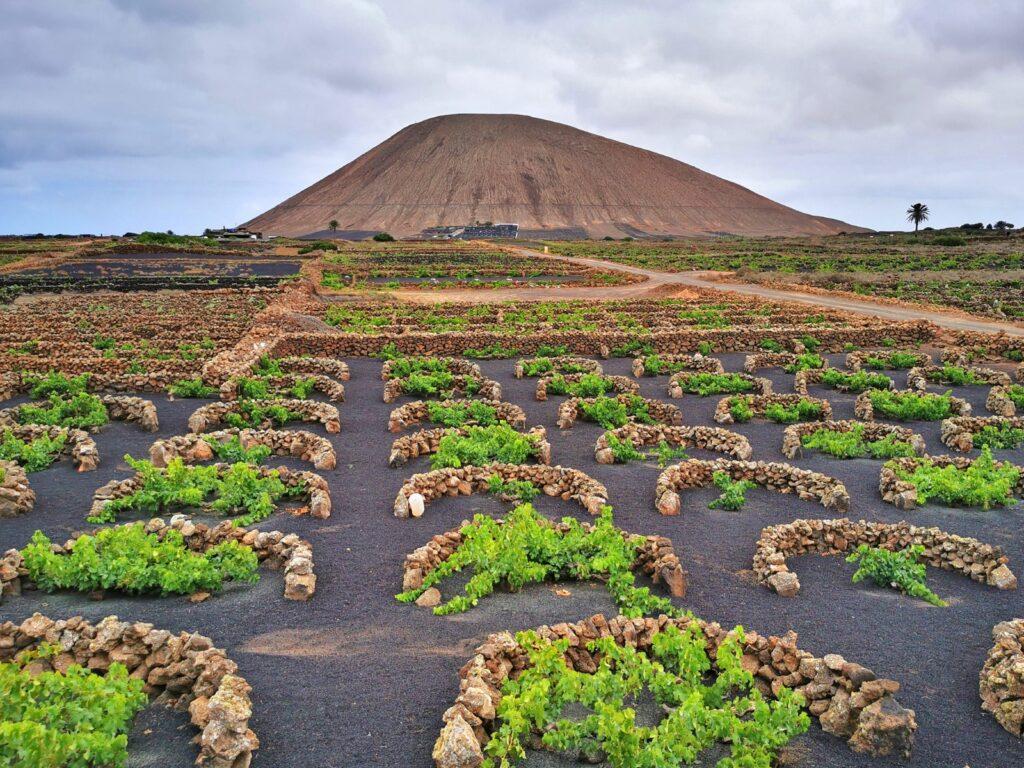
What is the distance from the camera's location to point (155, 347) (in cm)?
2039

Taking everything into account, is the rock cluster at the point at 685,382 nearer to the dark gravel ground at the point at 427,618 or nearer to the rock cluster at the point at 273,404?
the dark gravel ground at the point at 427,618

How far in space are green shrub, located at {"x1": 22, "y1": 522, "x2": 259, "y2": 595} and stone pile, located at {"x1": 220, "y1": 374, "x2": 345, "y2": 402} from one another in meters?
7.95

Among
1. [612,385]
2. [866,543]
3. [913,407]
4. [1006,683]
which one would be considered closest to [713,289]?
[612,385]

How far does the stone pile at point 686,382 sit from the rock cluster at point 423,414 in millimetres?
4478

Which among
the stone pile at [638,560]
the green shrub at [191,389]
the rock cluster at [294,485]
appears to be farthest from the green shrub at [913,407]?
the green shrub at [191,389]

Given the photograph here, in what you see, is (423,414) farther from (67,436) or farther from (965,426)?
(965,426)

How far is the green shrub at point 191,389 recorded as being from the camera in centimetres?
1537

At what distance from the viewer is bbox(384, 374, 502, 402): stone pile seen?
1559 centimetres

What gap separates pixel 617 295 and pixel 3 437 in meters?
32.6

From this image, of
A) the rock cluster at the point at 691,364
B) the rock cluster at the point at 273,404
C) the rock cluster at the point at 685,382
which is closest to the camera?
the rock cluster at the point at 273,404

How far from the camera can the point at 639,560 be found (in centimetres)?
781

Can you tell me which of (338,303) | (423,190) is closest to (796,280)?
(338,303)

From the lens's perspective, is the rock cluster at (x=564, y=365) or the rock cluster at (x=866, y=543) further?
the rock cluster at (x=564, y=365)

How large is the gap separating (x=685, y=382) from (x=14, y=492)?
1380 centimetres
